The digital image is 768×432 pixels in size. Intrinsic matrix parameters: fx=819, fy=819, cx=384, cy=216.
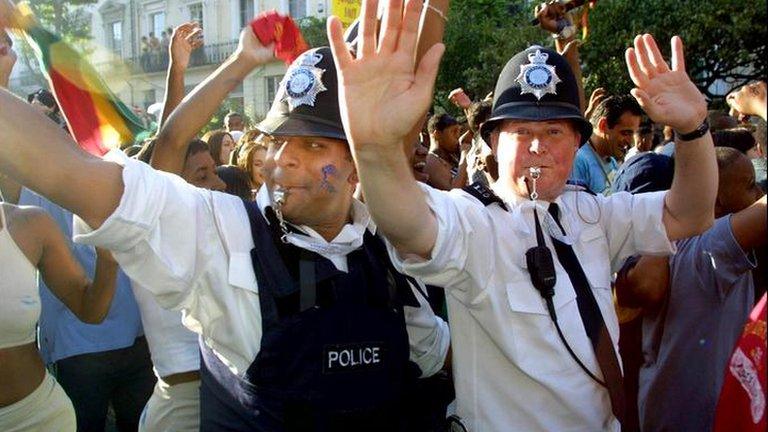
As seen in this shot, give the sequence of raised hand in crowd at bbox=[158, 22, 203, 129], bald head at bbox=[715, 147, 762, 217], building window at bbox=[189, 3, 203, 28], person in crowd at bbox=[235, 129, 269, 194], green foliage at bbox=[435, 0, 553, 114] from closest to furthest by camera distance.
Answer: bald head at bbox=[715, 147, 762, 217], raised hand in crowd at bbox=[158, 22, 203, 129], person in crowd at bbox=[235, 129, 269, 194], green foliage at bbox=[435, 0, 553, 114], building window at bbox=[189, 3, 203, 28]

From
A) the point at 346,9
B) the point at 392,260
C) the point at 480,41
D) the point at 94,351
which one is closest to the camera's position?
the point at 392,260

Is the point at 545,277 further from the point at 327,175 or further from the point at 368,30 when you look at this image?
the point at 368,30

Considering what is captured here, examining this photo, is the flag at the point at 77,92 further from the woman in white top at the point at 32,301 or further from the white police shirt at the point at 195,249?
the white police shirt at the point at 195,249

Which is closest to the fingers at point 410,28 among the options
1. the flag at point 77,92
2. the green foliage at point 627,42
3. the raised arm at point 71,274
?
the flag at point 77,92

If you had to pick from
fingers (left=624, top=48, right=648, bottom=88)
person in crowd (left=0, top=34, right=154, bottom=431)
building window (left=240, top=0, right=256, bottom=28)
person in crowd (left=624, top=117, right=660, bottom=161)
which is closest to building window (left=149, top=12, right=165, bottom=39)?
building window (left=240, top=0, right=256, bottom=28)

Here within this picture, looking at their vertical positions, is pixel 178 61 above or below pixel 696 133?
above

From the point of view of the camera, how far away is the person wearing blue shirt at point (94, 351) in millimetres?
3885

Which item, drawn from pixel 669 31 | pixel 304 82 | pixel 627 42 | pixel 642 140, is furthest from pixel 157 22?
pixel 304 82

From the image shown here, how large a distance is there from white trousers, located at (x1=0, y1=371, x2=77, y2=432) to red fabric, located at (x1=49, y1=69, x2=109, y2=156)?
916 millimetres

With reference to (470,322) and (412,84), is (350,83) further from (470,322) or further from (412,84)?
(470,322)

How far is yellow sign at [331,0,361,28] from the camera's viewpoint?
6223 millimetres

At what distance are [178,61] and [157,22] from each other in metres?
27.2

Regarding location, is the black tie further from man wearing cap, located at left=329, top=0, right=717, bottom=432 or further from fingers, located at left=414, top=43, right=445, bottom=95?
fingers, located at left=414, top=43, right=445, bottom=95

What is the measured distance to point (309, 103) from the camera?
93.6 inches
